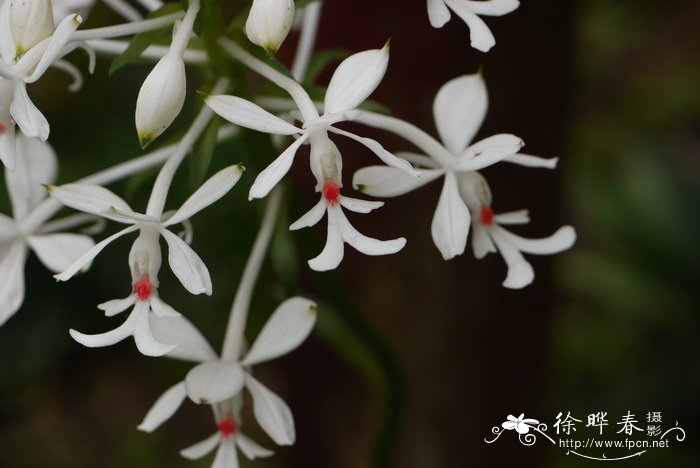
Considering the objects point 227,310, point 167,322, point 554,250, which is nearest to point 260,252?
point 167,322

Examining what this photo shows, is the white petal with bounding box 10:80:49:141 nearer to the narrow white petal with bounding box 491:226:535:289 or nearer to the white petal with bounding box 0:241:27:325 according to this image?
the white petal with bounding box 0:241:27:325

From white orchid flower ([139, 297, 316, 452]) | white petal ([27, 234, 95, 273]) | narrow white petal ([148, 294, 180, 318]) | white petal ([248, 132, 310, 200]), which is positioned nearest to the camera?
white petal ([248, 132, 310, 200])

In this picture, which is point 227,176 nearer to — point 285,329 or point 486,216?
point 285,329

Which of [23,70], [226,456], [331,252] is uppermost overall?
[23,70]

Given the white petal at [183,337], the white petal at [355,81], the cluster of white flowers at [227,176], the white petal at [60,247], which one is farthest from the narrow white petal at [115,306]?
the white petal at [355,81]

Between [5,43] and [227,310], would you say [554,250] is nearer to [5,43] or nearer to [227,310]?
[5,43]

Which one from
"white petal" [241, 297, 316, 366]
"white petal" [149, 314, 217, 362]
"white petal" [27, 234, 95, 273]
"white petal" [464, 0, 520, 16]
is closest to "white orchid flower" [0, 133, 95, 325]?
"white petal" [27, 234, 95, 273]

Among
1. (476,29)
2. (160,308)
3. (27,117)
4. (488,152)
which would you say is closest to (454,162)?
(488,152)
